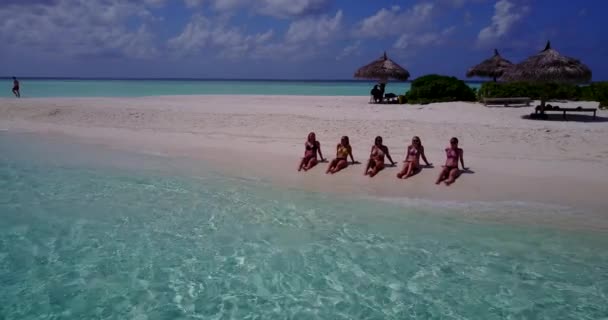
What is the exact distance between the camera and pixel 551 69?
57.0 ft

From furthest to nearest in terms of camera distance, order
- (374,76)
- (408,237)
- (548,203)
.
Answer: (374,76) → (548,203) → (408,237)

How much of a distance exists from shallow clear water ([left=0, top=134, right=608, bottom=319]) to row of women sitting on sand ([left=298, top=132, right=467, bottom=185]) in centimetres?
168

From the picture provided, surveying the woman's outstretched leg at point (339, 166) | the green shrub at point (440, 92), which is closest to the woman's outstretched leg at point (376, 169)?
the woman's outstretched leg at point (339, 166)

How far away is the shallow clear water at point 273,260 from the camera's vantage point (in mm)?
5156

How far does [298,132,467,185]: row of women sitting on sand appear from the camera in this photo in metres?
9.74

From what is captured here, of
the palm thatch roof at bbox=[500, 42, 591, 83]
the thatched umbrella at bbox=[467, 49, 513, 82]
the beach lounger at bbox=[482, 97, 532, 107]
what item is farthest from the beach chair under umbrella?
the palm thatch roof at bbox=[500, 42, 591, 83]

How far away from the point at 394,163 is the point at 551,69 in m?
9.93

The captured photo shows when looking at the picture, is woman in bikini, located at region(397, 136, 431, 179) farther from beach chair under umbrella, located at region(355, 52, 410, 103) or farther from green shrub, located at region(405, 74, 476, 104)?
beach chair under umbrella, located at region(355, 52, 410, 103)

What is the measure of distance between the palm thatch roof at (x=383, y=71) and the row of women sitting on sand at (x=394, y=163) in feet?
52.9

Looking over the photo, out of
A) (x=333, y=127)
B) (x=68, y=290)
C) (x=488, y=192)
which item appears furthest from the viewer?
(x=333, y=127)

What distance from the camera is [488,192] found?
9.12 metres

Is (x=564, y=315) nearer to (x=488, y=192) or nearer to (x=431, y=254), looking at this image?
(x=431, y=254)

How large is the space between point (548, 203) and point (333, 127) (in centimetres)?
775

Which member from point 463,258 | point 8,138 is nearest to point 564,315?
point 463,258
